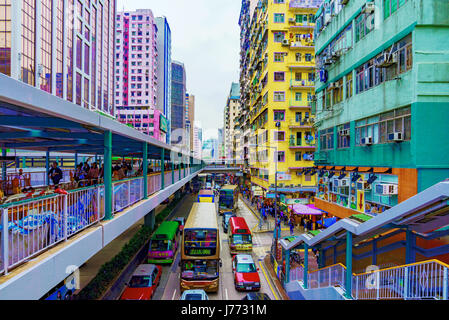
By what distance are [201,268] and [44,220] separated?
974 cm

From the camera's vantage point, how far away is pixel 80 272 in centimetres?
1326

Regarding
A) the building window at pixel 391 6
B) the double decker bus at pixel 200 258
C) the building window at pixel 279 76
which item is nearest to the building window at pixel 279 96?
the building window at pixel 279 76

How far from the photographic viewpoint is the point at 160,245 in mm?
16656

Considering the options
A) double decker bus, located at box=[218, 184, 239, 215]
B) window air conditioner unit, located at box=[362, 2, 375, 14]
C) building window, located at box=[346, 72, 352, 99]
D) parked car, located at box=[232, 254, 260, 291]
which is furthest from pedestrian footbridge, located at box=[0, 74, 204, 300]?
double decker bus, located at box=[218, 184, 239, 215]

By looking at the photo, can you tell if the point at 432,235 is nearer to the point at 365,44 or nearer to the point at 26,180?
the point at 365,44

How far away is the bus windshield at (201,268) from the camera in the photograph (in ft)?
43.1

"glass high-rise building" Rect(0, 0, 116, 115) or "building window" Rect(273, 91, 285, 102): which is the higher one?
"glass high-rise building" Rect(0, 0, 116, 115)

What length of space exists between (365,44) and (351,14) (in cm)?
232

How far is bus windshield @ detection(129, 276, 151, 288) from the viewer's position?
12265 millimetres

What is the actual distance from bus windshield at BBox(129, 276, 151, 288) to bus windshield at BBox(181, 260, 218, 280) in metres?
1.58

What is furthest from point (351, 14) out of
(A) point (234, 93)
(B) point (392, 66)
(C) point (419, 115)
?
(A) point (234, 93)

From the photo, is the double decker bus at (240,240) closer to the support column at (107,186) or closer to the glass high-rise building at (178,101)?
the support column at (107,186)

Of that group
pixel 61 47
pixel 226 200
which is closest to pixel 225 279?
pixel 226 200

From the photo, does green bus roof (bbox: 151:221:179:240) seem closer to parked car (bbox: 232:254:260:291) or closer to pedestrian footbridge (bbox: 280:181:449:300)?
parked car (bbox: 232:254:260:291)
